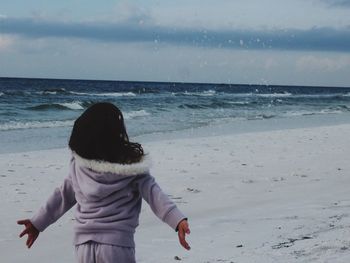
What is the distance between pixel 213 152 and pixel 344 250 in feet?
23.5

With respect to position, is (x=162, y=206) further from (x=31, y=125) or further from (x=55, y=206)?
(x=31, y=125)

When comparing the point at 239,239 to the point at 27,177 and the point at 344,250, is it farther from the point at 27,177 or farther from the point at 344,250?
the point at 27,177

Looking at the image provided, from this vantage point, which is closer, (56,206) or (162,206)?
(162,206)

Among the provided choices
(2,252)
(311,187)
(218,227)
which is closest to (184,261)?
(218,227)

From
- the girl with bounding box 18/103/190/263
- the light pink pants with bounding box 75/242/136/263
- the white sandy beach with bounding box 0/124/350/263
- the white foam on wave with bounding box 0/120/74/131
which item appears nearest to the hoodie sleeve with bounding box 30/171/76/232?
the girl with bounding box 18/103/190/263

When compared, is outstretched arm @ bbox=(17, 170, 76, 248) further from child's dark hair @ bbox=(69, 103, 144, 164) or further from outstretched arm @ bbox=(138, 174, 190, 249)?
outstretched arm @ bbox=(138, 174, 190, 249)

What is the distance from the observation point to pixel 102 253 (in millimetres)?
2688

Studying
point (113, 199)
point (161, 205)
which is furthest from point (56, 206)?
point (161, 205)

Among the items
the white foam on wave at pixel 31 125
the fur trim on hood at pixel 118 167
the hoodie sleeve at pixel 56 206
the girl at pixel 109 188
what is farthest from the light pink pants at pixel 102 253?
the white foam on wave at pixel 31 125

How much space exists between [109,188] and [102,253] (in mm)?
305

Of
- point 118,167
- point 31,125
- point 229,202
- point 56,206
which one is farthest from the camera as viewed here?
point 31,125

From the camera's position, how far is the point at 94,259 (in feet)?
8.89

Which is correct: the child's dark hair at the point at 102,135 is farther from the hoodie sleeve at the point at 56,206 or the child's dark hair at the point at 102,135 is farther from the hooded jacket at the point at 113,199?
the hoodie sleeve at the point at 56,206

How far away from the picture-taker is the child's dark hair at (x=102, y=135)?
2.66m
